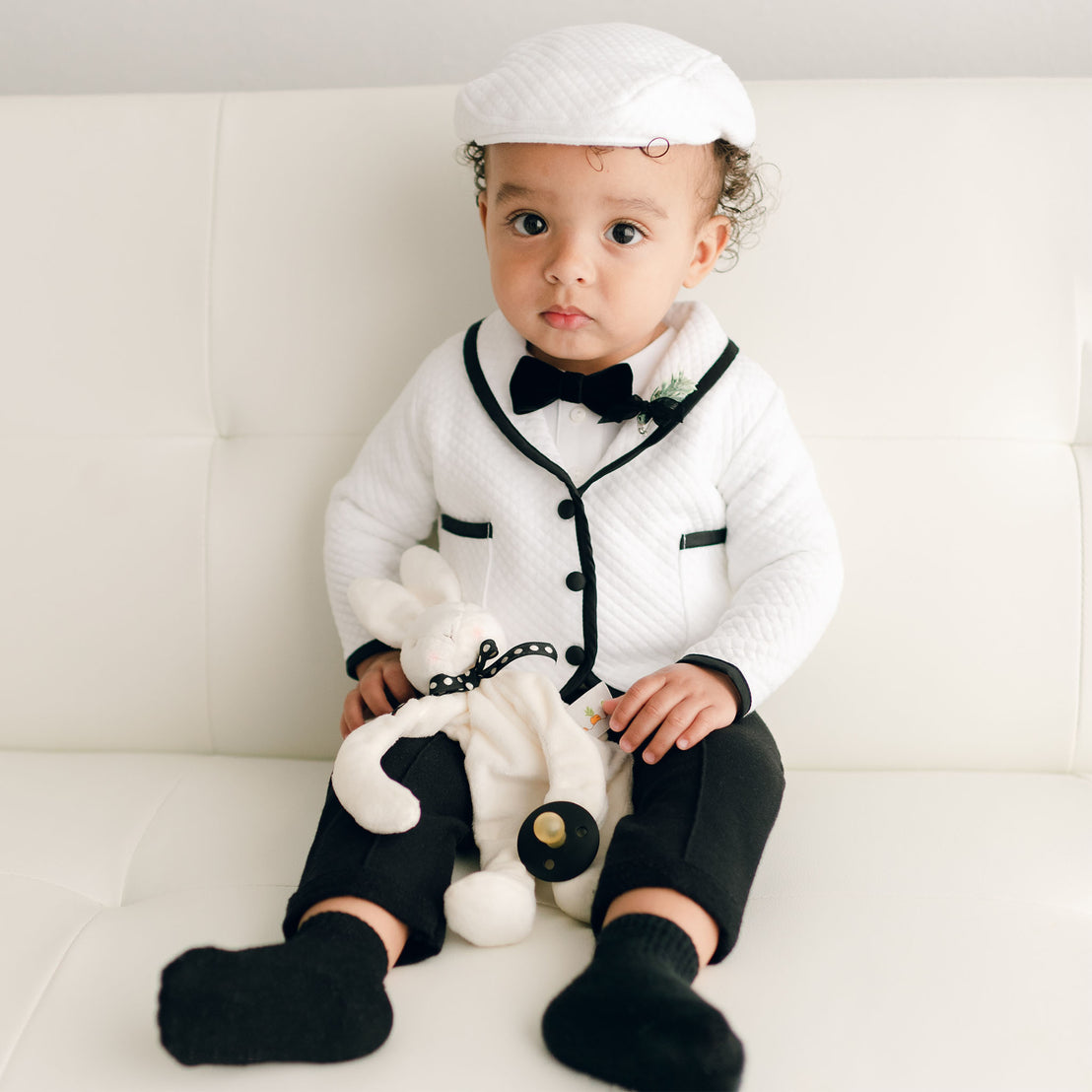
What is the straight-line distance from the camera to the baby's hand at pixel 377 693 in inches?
42.5

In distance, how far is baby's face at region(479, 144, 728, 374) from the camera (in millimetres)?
1006

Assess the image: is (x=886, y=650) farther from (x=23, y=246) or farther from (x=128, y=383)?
(x=23, y=246)

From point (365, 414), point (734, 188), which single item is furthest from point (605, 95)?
point (365, 414)

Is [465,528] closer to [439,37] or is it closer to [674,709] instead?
[674,709]

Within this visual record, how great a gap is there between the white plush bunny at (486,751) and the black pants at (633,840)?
0.02 metres

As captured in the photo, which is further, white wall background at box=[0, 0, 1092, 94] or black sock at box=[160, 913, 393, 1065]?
white wall background at box=[0, 0, 1092, 94]

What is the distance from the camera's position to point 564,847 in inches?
35.1

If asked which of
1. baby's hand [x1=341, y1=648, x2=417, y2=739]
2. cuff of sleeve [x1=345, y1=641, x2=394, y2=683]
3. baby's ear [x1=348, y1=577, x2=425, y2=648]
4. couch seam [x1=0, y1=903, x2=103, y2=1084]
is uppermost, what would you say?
baby's ear [x1=348, y1=577, x2=425, y2=648]

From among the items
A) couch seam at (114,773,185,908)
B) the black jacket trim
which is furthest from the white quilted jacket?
couch seam at (114,773,185,908)

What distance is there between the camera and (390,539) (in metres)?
1.20

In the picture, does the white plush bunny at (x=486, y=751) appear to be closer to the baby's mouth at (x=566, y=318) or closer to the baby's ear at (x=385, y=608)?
the baby's ear at (x=385, y=608)

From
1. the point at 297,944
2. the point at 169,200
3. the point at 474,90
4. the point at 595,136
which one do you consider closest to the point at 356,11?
the point at 169,200

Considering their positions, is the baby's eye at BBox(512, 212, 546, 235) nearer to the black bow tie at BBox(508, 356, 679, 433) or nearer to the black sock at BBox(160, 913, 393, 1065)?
the black bow tie at BBox(508, 356, 679, 433)

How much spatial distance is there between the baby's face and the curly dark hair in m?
0.03
